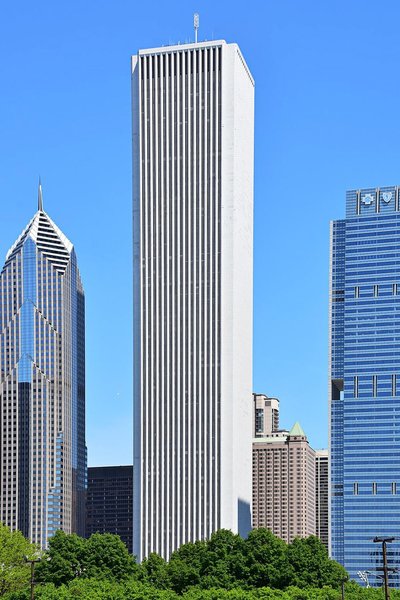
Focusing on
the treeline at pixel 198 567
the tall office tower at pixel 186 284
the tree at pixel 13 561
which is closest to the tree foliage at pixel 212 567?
the treeline at pixel 198 567

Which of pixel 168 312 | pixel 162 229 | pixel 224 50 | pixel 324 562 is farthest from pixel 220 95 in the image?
pixel 324 562

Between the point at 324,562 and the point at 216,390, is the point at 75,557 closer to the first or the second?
the point at 324,562

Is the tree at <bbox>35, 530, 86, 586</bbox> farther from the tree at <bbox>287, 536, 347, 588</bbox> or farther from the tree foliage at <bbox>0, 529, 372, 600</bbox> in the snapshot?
the tree at <bbox>287, 536, 347, 588</bbox>

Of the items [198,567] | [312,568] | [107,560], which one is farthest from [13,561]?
[312,568]

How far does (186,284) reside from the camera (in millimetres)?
161125

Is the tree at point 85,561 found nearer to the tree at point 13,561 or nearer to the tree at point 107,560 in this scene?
the tree at point 107,560

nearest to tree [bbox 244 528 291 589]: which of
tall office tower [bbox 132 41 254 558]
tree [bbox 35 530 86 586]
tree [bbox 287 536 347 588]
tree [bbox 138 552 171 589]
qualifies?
tree [bbox 287 536 347 588]

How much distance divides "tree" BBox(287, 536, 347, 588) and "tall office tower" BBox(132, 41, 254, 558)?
38.6m

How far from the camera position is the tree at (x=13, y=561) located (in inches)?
4626

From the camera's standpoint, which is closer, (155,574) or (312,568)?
(312,568)

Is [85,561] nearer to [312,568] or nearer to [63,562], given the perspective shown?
[63,562]

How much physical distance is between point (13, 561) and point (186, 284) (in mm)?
51751

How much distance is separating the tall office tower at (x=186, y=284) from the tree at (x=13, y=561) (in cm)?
3634

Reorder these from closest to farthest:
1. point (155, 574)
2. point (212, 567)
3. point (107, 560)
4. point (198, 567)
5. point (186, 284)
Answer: point (155, 574)
point (107, 560)
point (212, 567)
point (198, 567)
point (186, 284)
